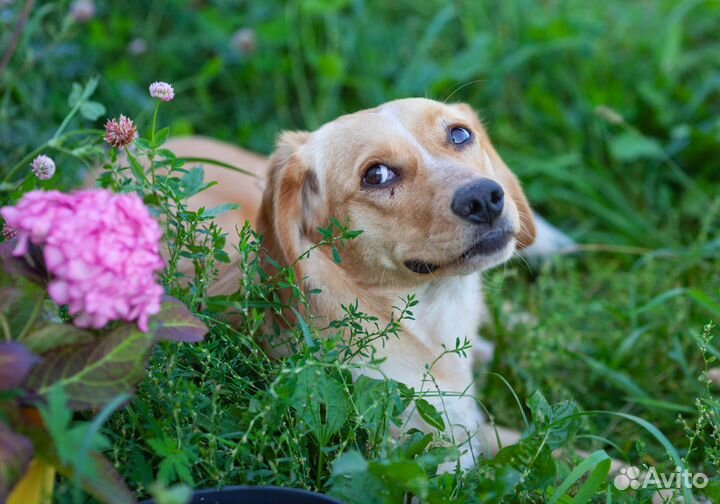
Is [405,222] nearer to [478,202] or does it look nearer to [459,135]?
[478,202]

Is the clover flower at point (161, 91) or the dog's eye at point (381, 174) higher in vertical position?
the dog's eye at point (381, 174)

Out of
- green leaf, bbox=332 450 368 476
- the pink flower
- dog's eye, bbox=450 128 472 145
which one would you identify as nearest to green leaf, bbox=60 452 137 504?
green leaf, bbox=332 450 368 476

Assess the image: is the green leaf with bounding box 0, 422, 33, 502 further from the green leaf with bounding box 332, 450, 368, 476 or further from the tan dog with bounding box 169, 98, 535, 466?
the tan dog with bounding box 169, 98, 535, 466

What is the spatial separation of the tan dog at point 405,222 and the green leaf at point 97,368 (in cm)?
80

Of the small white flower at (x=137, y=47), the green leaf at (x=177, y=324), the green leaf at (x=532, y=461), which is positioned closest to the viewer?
the green leaf at (x=177, y=324)

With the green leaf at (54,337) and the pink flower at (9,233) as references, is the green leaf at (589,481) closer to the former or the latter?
the green leaf at (54,337)

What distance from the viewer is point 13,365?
1.35 m

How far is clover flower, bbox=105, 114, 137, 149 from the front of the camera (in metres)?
1.91

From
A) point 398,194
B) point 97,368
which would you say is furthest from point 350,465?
point 398,194

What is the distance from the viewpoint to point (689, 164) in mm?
4008

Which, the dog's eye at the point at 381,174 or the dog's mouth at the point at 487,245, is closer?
the dog's mouth at the point at 487,245

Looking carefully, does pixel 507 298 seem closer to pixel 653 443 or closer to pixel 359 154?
pixel 653 443

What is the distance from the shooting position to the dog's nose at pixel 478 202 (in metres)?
2.12

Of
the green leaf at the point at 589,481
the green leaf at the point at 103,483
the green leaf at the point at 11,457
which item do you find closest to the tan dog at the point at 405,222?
the green leaf at the point at 589,481
